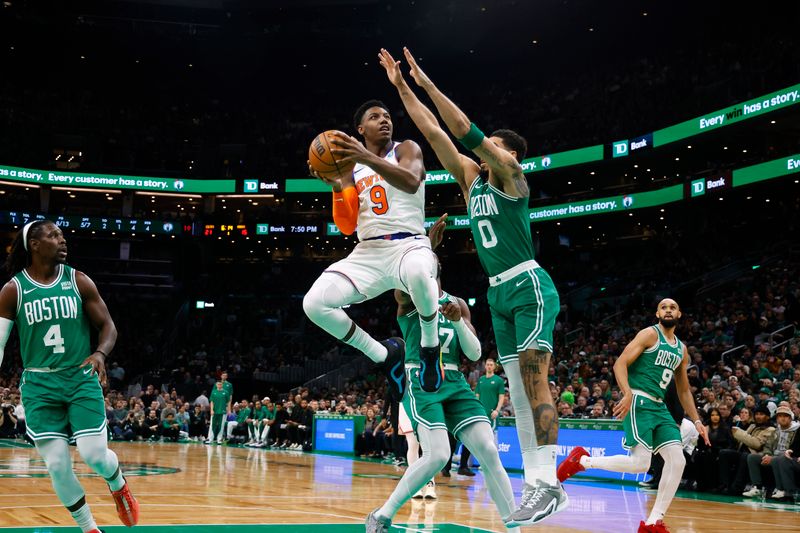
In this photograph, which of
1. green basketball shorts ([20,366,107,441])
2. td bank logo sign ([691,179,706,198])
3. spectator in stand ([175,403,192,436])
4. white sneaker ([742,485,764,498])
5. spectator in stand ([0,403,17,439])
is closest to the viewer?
green basketball shorts ([20,366,107,441])

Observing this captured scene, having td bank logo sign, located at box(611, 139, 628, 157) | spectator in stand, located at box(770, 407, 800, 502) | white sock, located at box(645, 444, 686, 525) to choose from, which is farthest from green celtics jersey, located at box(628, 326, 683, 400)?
td bank logo sign, located at box(611, 139, 628, 157)

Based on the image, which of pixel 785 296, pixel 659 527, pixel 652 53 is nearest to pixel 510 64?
pixel 652 53

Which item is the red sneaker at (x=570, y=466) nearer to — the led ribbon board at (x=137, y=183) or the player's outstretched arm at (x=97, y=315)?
the player's outstretched arm at (x=97, y=315)

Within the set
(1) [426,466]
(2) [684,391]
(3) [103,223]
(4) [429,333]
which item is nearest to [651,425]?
(2) [684,391]

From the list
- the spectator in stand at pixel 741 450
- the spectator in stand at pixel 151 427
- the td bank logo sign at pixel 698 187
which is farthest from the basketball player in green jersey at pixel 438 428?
the td bank logo sign at pixel 698 187

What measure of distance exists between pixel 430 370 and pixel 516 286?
3.51ft

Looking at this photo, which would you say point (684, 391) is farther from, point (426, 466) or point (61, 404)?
point (61, 404)

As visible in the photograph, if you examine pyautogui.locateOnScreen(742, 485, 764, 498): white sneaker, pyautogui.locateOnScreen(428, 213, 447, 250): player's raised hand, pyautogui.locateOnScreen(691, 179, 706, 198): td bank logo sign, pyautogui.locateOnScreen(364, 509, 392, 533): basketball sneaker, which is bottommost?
pyautogui.locateOnScreen(742, 485, 764, 498): white sneaker

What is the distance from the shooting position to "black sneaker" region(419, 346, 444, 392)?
Answer: 6.09 m

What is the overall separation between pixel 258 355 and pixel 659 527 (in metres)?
33.3

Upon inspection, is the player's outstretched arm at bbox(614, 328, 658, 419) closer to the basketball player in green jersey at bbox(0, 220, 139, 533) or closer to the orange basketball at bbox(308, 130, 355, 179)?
the orange basketball at bbox(308, 130, 355, 179)

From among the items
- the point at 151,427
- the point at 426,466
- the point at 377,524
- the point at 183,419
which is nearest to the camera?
the point at 377,524

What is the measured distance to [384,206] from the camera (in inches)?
249

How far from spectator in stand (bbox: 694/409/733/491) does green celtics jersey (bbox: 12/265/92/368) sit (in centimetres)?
1076
